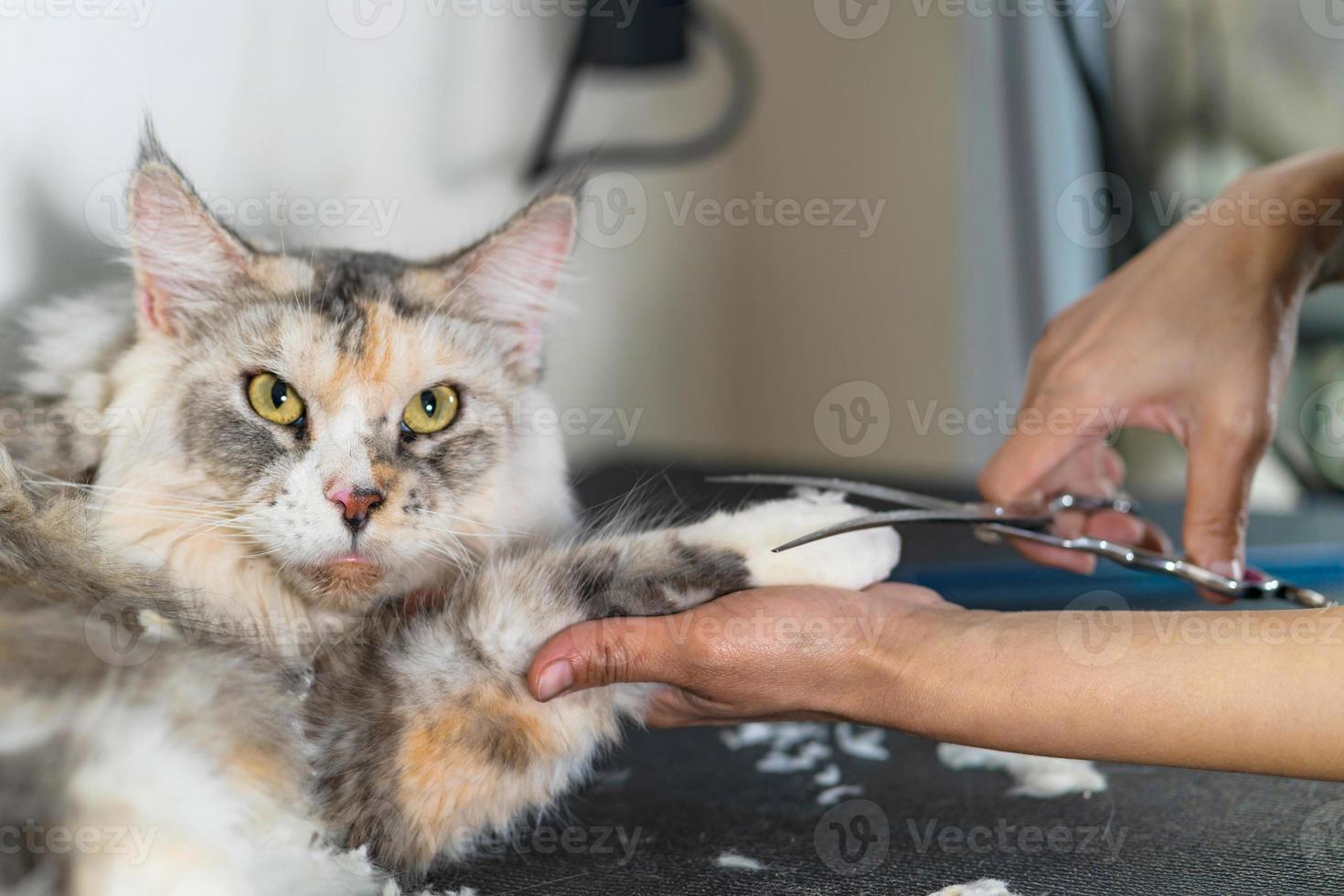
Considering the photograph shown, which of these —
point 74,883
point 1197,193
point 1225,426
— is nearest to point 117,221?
point 74,883

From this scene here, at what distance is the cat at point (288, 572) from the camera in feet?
2.43

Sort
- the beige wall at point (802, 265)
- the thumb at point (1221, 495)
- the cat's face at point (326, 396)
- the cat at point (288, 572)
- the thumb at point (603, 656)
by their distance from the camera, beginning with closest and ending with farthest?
the cat at point (288, 572) < the thumb at point (603, 656) < the cat's face at point (326, 396) < the thumb at point (1221, 495) < the beige wall at point (802, 265)

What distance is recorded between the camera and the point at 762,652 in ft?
2.94

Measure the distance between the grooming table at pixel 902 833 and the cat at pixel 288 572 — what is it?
0.31ft

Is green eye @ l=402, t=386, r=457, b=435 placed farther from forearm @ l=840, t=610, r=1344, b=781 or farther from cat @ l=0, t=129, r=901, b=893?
forearm @ l=840, t=610, r=1344, b=781

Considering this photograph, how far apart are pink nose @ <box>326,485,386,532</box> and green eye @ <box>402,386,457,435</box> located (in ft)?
0.43

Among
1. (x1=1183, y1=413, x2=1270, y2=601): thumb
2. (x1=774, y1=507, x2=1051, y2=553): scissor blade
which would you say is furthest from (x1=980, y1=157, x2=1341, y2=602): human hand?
(x1=774, y1=507, x2=1051, y2=553): scissor blade

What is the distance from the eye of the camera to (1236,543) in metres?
1.20

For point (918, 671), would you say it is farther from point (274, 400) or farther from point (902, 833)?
point (274, 400)

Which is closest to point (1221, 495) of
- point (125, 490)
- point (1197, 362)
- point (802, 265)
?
point (1197, 362)

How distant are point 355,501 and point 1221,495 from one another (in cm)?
96

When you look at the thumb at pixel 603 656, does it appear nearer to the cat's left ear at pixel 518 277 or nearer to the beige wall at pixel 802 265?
the cat's left ear at pixel 518 277

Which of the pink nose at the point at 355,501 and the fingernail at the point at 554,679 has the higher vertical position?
the pink nose at the point at 355,501

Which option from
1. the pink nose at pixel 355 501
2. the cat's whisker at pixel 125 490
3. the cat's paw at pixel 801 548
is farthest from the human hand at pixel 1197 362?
the cat's whisker at pixel 125 490
